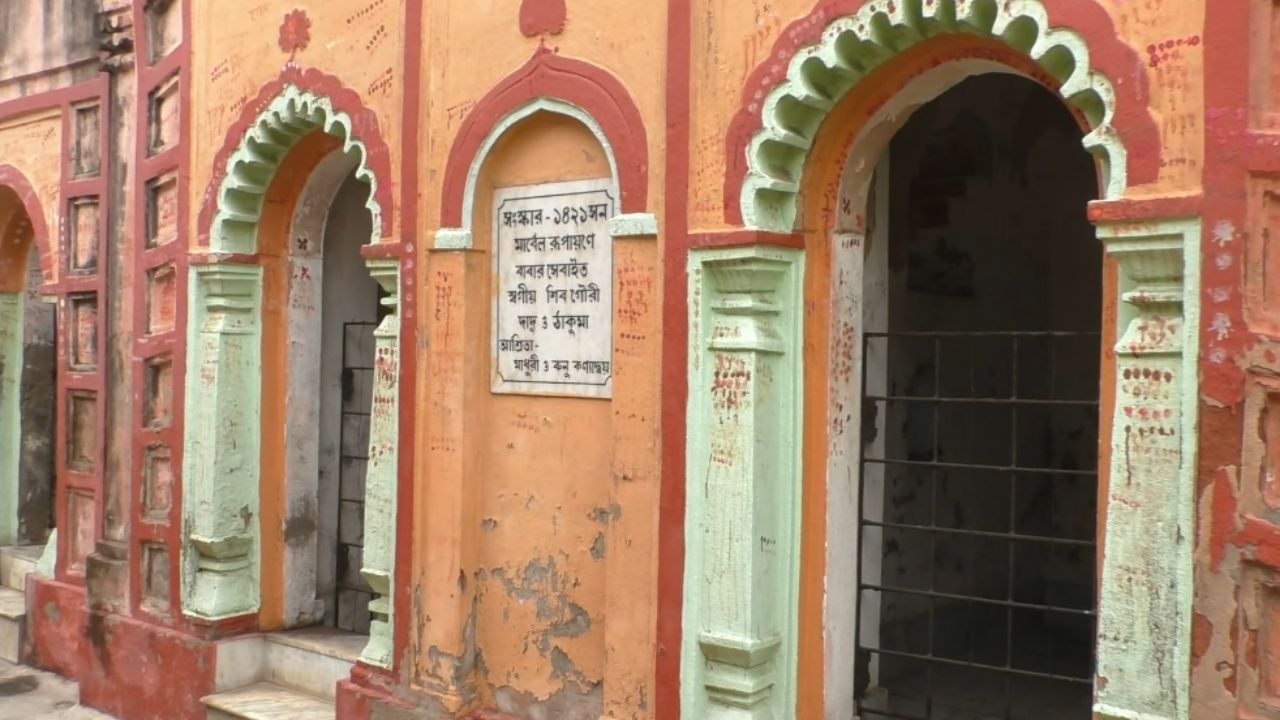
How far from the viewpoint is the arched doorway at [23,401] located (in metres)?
9.59

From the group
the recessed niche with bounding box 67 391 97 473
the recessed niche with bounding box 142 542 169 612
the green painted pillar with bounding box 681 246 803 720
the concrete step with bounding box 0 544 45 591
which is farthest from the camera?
the concrete step with bounding box 0 544 45 591

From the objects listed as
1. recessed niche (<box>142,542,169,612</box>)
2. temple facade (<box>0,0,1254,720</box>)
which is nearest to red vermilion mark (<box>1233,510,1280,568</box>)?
temple facade (<box>0,0,1254,720</box>)

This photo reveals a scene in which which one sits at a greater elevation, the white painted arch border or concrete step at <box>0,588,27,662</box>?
the white painted arch border

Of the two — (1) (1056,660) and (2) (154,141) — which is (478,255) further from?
(1) (1056,660)

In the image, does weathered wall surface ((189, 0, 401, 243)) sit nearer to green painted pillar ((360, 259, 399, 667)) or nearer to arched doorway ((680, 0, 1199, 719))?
green painted pillar ((360, 259, 399, 667))

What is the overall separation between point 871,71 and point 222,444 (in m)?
4.33

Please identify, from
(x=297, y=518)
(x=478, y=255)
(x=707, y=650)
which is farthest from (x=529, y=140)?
(x=297, y=518)

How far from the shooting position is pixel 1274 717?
3.34 metres

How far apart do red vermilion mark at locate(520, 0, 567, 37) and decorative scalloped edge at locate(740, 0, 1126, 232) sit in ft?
4.00

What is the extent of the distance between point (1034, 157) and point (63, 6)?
6606 millimetres

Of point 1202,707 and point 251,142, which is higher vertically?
point 251,142

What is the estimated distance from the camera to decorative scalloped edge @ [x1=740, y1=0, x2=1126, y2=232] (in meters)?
3.71

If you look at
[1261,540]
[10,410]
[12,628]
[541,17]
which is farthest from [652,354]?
[10,410]

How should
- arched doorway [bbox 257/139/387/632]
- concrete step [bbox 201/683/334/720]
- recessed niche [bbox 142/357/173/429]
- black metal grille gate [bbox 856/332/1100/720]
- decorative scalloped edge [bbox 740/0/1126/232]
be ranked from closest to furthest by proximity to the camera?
1. decorative scalloped edge [bbox 740/0/1126/232]
2. black metal grille gate [bbox 856/332/1100/720]
3. concrete step [bbox 201/683/334/720]
4. arched doorway [bbox 257/139/387/632]
5. recessed niche [bbox 142/357/173/429]
